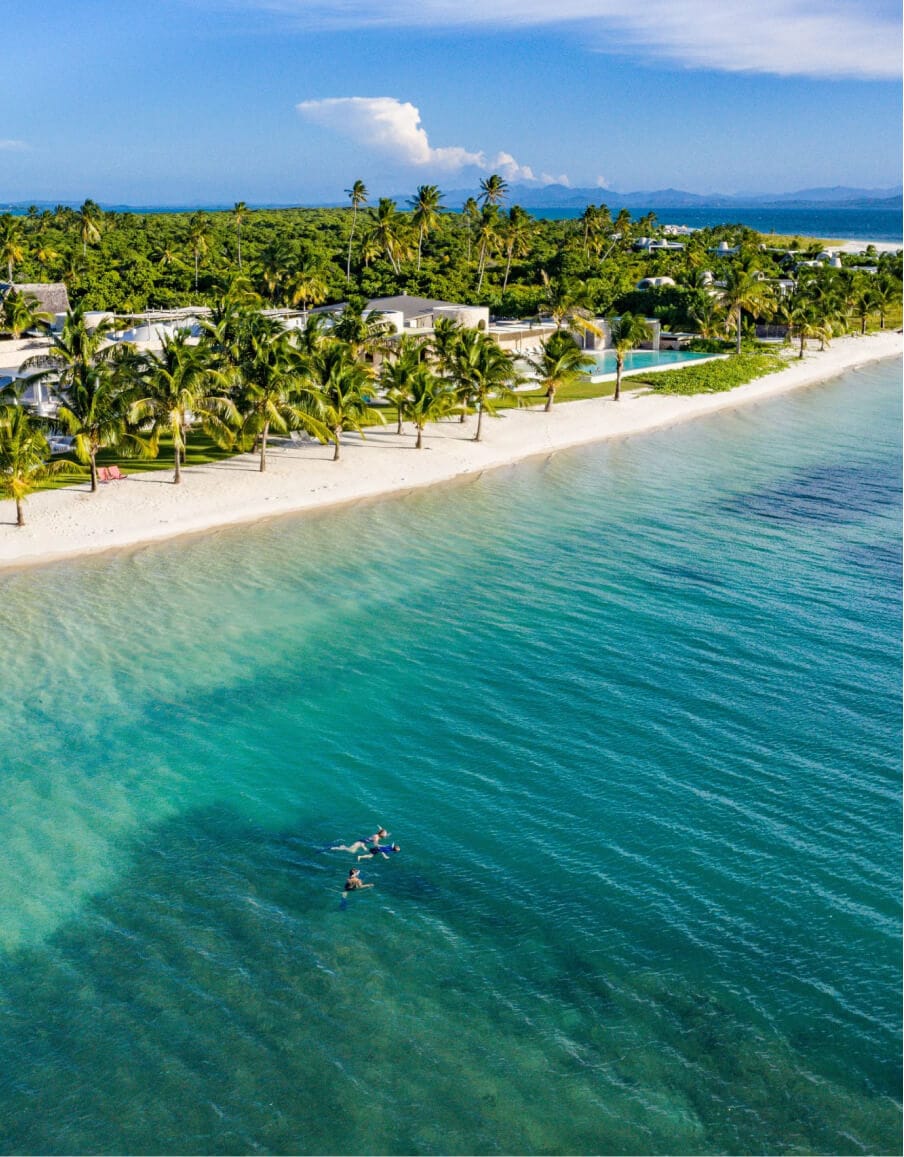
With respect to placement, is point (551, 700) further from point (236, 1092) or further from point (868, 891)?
point (236, 1092)

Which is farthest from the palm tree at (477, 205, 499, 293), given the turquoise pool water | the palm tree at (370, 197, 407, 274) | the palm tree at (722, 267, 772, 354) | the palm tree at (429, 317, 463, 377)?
the palm tree at (429, 317, 463, 377)

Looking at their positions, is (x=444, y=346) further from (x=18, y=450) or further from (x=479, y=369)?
(x=18, y=450)

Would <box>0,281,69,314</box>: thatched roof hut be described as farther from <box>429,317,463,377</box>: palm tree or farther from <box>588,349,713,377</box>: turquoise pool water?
<box>588,349,713,377</box>: turquoise pool water

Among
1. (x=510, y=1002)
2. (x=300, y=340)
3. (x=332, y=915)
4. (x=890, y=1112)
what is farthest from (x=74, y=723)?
(x=300, y=340)

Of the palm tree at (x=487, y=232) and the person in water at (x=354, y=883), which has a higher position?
the palm tree at (x=487, y=232)

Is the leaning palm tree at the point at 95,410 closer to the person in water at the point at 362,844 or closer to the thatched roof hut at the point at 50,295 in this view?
the person in water at the point at 362,844

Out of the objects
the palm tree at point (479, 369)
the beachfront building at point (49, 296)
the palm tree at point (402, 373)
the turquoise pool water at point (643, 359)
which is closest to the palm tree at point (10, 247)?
the beachfront building at point (49, 296)

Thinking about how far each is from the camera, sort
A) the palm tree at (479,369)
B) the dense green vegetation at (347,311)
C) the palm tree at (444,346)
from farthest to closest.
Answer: the palm tree at (444,346), the palm tree at (479,369), the dense green vegetation at (347,311)
